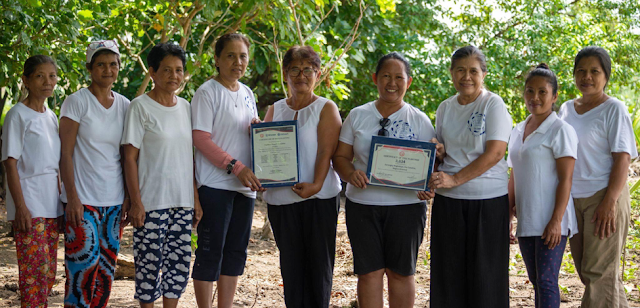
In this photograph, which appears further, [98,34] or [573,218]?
[98,34]

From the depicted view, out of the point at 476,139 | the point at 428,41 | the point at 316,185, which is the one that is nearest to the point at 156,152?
the point at 316,185

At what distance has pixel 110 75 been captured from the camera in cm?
338

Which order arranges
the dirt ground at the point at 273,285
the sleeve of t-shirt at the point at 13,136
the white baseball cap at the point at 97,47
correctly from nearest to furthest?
the sleeve of t-shirt at the point at 13,136 < the white baseball cap at the point at 97,47 < the dirt ground at the point at 273,285

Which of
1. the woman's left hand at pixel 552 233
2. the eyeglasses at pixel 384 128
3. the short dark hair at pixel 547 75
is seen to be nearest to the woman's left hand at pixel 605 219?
the woman's left hand at pixel 552 233

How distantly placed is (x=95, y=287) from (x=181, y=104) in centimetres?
118

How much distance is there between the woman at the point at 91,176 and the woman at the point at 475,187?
5.88 ft

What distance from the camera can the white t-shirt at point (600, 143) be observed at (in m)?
3.32

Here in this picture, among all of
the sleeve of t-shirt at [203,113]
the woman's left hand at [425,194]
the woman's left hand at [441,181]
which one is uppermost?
the sleeve of t-shirt at [203,113]

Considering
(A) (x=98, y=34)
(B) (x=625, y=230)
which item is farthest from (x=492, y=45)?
(B) (x=625, y=230)

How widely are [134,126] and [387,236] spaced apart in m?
1.53

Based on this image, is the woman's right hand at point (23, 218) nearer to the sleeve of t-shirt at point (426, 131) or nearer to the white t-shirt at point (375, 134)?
the white t-shirt at point (375, 134)

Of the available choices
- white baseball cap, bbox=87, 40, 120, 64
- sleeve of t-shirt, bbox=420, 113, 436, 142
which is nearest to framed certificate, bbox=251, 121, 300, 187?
sleeve of t-shirt, bbox=420, 113, 436, 142

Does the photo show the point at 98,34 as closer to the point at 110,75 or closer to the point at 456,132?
the point at 110,75

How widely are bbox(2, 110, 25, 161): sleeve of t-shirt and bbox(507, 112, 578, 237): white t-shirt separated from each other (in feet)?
9.19
